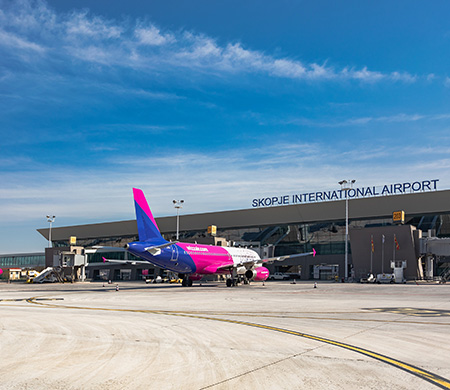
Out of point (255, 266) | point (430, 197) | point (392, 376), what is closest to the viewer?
point (392, 376)

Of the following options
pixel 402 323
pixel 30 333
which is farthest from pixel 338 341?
pixel 30 333

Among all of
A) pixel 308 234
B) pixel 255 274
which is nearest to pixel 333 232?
pixel 308 234

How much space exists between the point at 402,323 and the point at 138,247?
31.1 metres

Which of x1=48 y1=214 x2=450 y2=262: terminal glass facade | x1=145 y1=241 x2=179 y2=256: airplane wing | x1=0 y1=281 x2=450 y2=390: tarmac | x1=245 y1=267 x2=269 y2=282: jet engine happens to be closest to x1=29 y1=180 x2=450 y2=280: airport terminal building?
x1=48 y1=214 x2=450 y2=262: terminal glass facade

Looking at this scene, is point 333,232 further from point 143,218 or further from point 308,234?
point 143,218

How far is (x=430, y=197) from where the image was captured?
87.4 m

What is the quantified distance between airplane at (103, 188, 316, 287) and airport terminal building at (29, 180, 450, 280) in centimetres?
2617

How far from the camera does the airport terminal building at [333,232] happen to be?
81438mm

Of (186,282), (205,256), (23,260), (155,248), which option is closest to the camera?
(155,248)

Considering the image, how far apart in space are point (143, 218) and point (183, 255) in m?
6.70

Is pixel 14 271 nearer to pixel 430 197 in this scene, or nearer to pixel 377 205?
pixel 377 205

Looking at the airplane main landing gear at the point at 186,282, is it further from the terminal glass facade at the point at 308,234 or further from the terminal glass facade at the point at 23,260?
the terminal glass facade at the point at 23,260

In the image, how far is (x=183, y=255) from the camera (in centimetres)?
5178

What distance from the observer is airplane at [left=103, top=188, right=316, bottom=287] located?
47.3 meters
